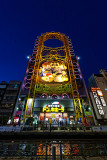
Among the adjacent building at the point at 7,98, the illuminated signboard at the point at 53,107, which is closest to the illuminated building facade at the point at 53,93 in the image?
the illuminated signboard at the point at 53,107

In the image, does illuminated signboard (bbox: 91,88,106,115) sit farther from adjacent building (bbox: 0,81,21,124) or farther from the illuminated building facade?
adjacent building (bbox: 0,81,21,124)

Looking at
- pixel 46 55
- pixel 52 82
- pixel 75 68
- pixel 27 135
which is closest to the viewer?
pixel 27 135

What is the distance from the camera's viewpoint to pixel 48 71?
36.5 m

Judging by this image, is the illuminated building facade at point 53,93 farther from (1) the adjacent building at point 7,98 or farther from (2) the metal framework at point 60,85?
(1) the adjacent building at point 7,98

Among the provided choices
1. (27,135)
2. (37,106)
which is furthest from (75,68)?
(27,135)

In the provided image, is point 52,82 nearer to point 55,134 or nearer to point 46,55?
point 46,55

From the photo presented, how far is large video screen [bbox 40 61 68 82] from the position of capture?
35.0 metres

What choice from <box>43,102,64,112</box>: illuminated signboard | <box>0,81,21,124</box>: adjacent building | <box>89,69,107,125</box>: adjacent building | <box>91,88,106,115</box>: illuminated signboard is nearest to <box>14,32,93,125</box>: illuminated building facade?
<box>43,102,64,112</box>: illuminated signboard

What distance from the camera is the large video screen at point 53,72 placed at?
35000mm

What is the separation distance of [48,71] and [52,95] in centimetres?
988

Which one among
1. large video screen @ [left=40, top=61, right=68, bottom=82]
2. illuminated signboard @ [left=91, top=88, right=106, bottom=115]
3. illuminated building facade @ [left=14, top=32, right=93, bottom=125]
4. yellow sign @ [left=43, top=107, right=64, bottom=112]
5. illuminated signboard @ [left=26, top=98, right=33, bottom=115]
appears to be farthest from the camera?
large video screen @ [left=40, top=61, right=68, bottom=82]

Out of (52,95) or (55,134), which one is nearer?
(55,134)

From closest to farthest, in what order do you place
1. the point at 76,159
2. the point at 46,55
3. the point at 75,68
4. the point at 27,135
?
the point at 76,159, the point at 27,135, the point at 75,68, the point at 46,55

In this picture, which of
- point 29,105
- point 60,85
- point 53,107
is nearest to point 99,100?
point 60,85
